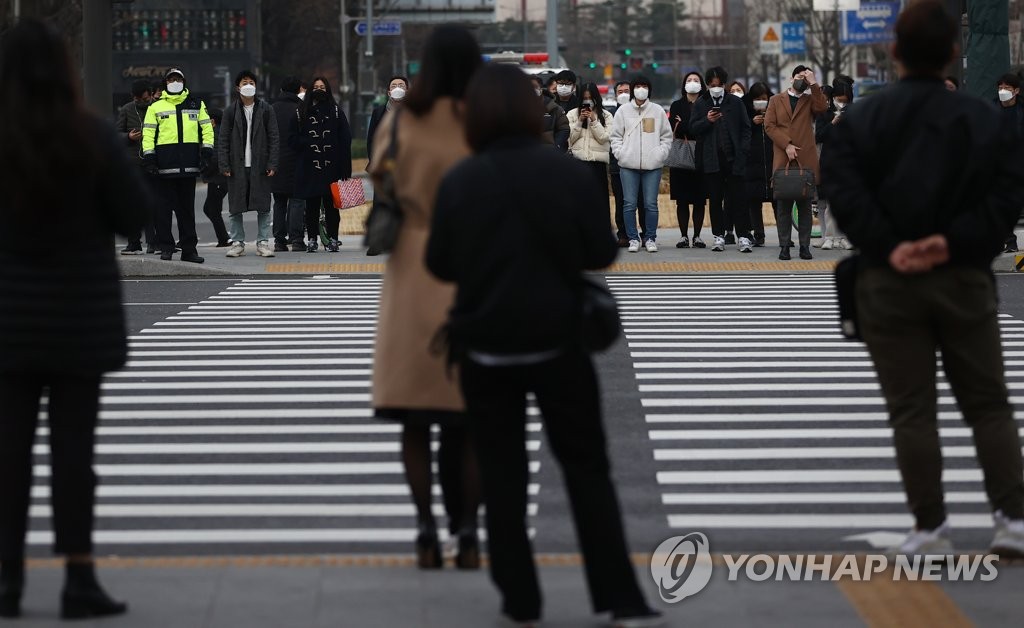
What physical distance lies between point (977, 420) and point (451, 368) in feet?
5.91

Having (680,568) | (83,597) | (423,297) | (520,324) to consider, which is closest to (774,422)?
(680,568)

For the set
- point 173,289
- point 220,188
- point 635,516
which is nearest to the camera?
point 635,516

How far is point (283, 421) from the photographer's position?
30.2ft

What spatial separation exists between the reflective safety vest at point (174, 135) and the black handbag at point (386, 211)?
477 inches

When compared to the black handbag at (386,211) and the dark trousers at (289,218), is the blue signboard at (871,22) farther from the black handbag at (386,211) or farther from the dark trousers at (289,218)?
the black handbag at (386,211)

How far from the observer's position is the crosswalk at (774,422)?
714 cm

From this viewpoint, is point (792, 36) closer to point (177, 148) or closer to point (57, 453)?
point (177, 148)

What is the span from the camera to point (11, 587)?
5.46 metres

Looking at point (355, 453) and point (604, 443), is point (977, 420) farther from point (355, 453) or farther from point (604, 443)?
point (355, 453)

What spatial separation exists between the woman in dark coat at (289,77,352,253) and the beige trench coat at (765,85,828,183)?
14.5 ft

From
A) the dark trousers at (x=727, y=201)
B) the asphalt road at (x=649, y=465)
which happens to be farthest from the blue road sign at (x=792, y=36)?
the asphalt road at (x=649, y=465)

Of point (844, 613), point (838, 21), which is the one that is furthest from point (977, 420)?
point (838, 21)

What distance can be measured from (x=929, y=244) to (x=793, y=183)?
1152 cm

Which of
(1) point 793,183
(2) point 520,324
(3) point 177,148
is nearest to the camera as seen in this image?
(2) point 520,324
